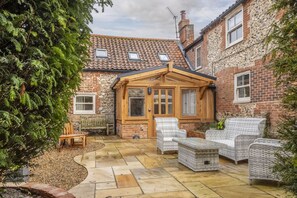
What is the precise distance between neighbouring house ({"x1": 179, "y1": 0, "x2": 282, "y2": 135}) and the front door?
2.19 metres

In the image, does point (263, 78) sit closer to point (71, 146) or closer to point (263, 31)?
point (263, 31)

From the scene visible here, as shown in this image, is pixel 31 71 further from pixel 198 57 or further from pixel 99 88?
pixel 198 57

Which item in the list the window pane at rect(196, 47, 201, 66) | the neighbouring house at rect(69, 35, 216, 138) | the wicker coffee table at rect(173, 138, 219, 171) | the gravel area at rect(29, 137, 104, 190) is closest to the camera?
the gravel area at rect(29, 137, 104, 190)

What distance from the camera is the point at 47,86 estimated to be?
1.97 m

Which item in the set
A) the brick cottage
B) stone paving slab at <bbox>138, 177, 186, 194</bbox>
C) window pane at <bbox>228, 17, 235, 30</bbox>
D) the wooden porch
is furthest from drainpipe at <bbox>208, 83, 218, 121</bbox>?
stone paving slab at <bbox>138, 177, 186, 194</bbox>

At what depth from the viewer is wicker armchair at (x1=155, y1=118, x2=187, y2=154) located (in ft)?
22.2

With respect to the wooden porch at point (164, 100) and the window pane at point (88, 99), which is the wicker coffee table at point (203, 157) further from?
the window pane at point (88, 99)

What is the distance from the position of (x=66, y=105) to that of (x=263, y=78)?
7001 mm

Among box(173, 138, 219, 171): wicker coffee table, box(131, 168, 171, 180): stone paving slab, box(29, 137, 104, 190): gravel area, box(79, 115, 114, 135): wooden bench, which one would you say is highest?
box(79, 115, 114, 135): wooden bench

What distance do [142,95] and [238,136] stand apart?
19.0 feet

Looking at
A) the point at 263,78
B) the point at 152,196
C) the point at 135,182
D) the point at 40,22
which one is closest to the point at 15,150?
the point at 40,22

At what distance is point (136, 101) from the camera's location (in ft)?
34.7

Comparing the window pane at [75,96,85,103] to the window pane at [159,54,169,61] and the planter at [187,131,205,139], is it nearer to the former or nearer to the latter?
the window pane at [159,54,169,61]

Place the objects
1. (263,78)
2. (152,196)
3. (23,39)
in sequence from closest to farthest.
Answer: (23,39)
(152,196)
(263,78)
